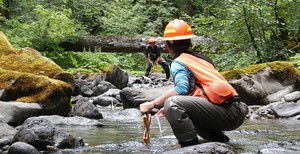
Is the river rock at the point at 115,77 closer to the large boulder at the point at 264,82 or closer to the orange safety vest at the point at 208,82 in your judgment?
the large boulder at the point at 264,82

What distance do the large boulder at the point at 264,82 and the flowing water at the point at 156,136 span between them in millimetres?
2000

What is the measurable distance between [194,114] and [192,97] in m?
0.17

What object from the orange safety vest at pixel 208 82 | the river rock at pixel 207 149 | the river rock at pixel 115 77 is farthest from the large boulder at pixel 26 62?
the river rock at pixel 207 149

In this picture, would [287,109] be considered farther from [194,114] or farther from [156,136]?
[194,114]

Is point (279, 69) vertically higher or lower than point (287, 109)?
higher

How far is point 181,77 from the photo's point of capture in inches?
156

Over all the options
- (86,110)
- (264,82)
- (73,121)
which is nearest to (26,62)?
(86,110)

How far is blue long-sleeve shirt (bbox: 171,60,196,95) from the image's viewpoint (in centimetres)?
396

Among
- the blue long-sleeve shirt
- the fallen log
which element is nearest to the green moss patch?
the blue long-sleeve shirt

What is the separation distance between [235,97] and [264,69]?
263 inches

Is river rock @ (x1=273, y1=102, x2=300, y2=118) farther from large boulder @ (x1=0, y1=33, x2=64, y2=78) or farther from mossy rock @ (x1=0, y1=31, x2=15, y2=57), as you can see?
mossy rock @ (x1=0, y1=31, x2=15, y2=57)

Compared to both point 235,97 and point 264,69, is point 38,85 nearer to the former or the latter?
point 235,97

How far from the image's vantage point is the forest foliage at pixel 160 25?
493 inches

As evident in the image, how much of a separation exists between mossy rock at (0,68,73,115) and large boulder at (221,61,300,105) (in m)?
3.88
